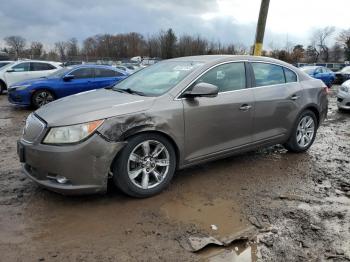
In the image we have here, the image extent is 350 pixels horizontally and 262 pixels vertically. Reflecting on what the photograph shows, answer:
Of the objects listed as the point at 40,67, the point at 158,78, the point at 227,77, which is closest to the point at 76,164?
the point at 158,78

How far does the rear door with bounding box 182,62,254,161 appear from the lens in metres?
4.32

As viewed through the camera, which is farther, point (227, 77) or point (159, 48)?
point (159, 48)

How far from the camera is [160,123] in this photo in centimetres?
400

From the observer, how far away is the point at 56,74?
11719 millimetres

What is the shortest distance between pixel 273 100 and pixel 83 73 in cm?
782

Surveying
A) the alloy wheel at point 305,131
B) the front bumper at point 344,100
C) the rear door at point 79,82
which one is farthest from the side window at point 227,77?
the rear door at point 79,82

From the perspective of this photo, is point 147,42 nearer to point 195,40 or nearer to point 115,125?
point 195,40

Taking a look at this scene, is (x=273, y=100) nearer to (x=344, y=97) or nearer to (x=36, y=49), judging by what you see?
(x=344, y=97)

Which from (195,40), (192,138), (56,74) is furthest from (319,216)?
(195,40)

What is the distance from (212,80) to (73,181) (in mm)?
2134

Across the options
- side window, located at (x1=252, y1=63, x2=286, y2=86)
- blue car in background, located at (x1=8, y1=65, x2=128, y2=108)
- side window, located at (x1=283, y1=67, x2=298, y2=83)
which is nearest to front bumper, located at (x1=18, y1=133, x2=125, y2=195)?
side window, located at (x1=252, y1=63, x2=286, y2=86)

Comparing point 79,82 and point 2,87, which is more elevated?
point 79,82

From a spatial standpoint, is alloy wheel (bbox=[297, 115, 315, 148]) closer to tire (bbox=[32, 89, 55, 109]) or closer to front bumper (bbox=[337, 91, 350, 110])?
front bumper (bbox=[337, 91, 350, 110])

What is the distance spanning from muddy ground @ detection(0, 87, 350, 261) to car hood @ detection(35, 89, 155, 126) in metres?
0.94
